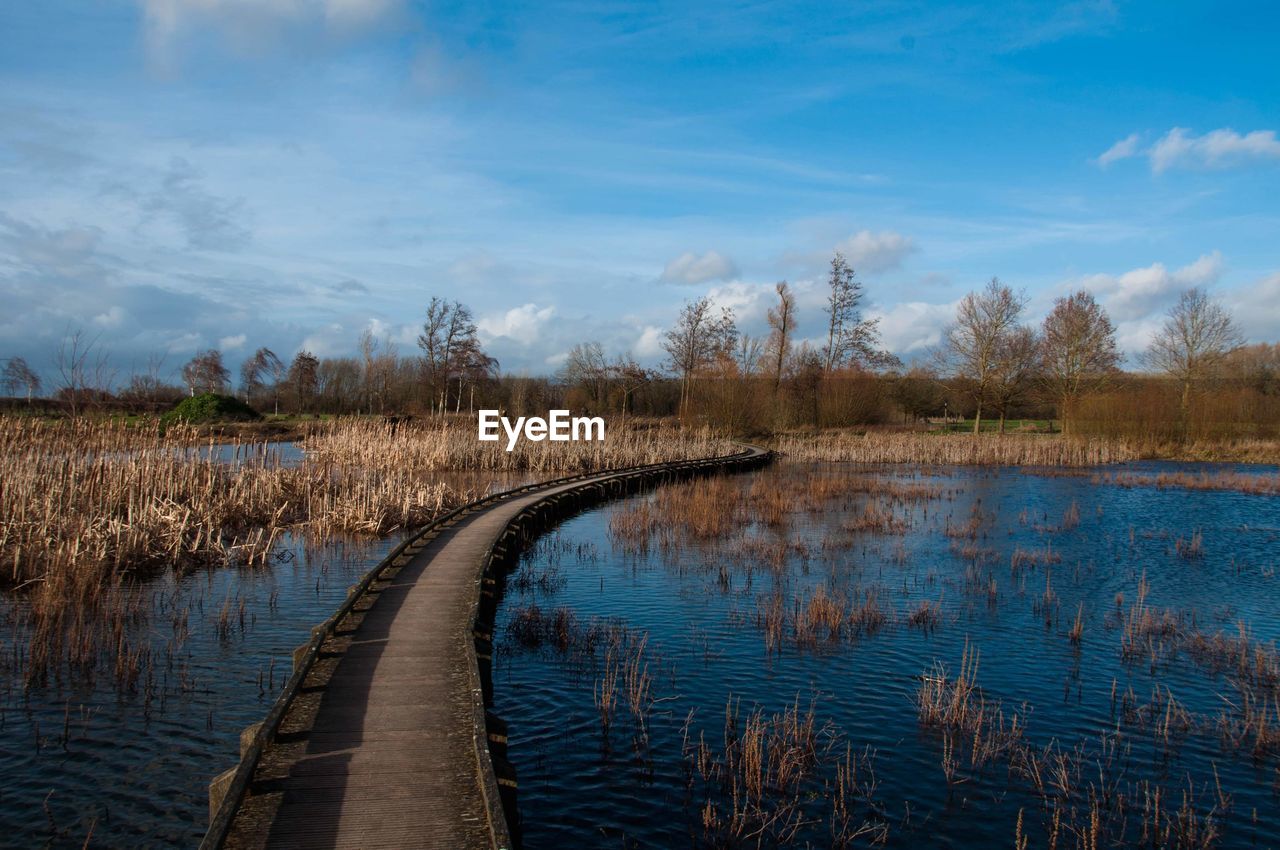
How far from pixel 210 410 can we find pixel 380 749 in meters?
33.5

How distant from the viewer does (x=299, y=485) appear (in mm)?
17328

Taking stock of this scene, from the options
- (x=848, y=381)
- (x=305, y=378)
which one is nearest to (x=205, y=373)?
(x=305, y=378)

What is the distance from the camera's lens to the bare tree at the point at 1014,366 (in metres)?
44.3

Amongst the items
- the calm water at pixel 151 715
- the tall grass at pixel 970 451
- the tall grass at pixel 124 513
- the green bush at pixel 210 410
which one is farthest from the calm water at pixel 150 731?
the tall grass at pixel 970 451

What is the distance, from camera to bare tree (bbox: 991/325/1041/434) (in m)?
44.3

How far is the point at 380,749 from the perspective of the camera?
5.55 m

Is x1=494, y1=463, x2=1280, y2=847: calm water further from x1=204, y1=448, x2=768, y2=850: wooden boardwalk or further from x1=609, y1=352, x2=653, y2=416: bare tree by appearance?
x1=609, y1=352, x2=653, y2=416: bare tree

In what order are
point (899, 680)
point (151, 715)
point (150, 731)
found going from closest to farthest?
point (150, 731), point (151, 715), point (899, 680)

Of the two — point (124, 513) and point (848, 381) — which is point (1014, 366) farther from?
point (124, 513)

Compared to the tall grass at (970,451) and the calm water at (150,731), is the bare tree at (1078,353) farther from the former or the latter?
the calm water at (150,731)

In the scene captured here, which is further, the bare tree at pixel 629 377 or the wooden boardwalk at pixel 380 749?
the bare tree at pixel 629 377
